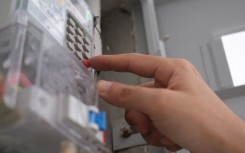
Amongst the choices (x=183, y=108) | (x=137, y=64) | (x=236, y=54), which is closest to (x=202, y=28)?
(x=236, y=54)

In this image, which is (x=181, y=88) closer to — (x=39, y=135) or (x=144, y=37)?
(x=39, y=135)

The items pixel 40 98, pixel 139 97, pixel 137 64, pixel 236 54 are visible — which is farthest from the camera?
pixel 236 54

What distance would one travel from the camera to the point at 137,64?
27.6 inches

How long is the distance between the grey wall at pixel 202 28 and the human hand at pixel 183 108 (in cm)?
63

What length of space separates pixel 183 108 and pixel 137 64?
Result: 6.5 inches

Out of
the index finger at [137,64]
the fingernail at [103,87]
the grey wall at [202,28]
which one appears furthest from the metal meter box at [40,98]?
the grey wall at [202,28]

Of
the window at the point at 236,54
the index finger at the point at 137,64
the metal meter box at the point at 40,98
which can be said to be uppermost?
→ the window at the point at 236,54

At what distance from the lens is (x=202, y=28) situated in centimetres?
141

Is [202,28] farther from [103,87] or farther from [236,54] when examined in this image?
[103,87]

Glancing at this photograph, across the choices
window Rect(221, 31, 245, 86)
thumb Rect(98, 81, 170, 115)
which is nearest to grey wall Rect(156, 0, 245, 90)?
window Rect(221, 31, 245, 86)

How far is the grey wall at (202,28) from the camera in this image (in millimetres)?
1291

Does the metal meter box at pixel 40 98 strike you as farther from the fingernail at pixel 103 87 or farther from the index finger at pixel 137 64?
the index finger at pixel 137 64

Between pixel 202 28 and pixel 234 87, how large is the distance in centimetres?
33

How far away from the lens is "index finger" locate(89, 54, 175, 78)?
2.25ft
